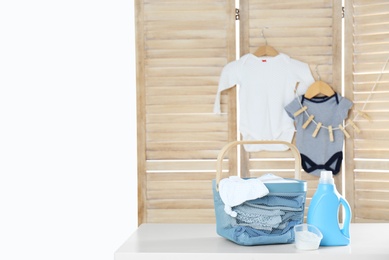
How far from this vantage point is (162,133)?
4402mm

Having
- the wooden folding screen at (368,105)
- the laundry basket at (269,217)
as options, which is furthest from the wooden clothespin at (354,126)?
the laundry basket at (269,217)

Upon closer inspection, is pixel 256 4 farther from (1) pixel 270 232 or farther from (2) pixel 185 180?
(1) pixel 270 232

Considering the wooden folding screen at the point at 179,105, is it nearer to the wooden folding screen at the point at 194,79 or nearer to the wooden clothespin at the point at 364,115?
the wooden folding screen at the point at 194,79

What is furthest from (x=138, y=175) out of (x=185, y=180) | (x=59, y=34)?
(x=59, y=34)

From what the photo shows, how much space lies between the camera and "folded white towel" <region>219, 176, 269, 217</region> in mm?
2447

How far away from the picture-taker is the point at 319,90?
429 cm

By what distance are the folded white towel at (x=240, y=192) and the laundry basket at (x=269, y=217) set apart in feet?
0.10

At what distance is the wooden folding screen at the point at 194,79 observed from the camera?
4.32 metres

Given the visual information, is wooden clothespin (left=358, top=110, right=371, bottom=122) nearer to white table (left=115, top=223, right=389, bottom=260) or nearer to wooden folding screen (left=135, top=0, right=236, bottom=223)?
wooden folding screen (left=135, top=0, right=236, bottom=223)

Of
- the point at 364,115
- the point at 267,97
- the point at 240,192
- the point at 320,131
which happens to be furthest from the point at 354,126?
the point at 240,192

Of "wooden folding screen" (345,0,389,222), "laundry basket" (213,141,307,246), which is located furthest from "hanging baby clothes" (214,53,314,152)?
"laundry basket" (213,141,307,246)

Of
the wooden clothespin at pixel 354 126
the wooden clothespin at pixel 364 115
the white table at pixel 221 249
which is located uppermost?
the wooden clothespin at pixel 364 115

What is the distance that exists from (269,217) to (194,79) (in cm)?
204

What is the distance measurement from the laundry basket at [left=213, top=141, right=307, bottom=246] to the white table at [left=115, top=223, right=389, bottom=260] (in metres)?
0.03
